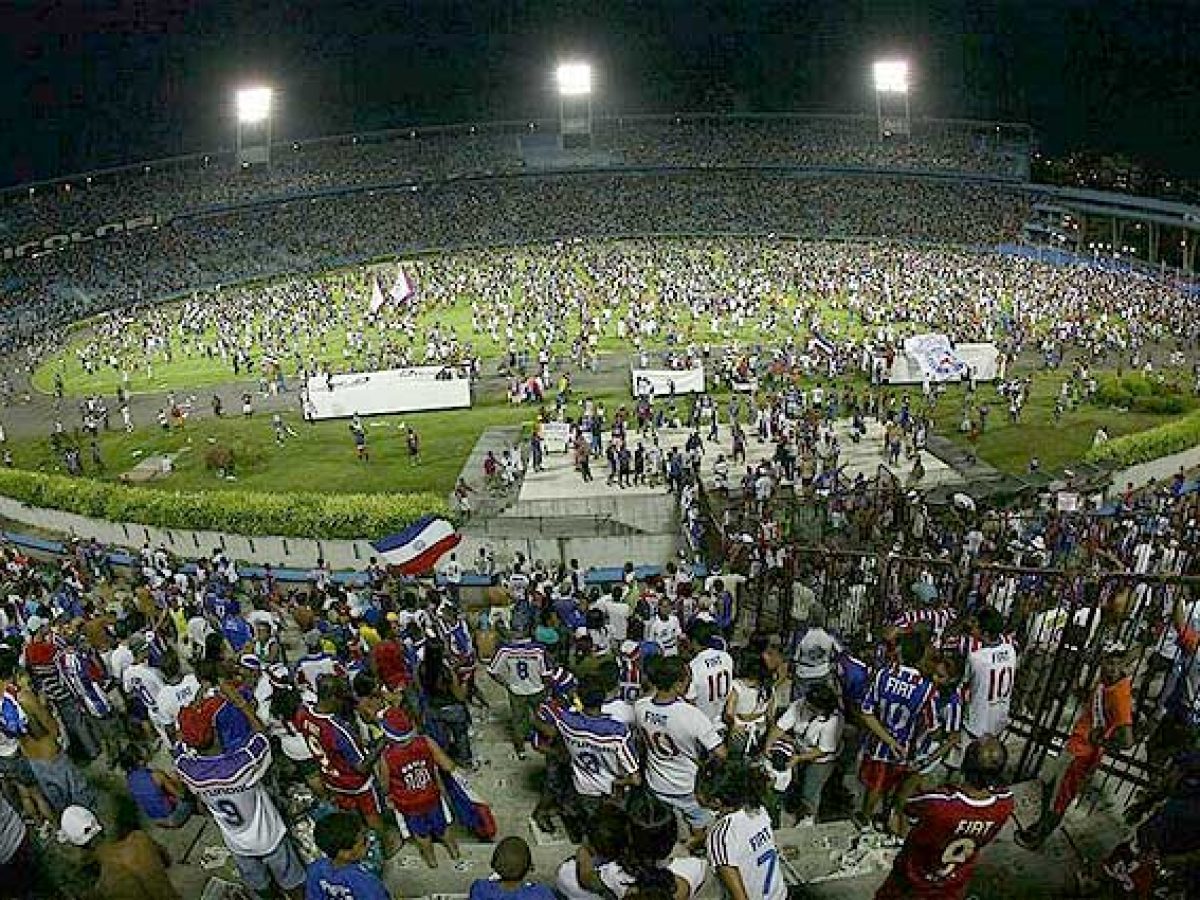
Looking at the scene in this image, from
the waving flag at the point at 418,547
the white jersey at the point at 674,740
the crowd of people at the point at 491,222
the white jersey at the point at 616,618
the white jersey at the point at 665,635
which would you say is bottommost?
the waving flag at the point at 418,547

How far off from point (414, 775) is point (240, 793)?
100cm

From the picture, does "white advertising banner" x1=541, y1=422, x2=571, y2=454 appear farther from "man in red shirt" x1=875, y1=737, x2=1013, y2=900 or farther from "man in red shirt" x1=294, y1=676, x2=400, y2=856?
"man in red shirt" x1=875, y1=737, x2=1013, y2=900

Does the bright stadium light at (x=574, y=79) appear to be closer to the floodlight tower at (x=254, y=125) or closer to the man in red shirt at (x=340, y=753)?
the floodlight tower at (x=254, y=125)

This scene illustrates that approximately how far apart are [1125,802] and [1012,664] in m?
1.11

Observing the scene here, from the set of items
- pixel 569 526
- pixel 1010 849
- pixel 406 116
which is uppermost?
pixel 406 116

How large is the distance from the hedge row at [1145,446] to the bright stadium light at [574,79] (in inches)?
2145

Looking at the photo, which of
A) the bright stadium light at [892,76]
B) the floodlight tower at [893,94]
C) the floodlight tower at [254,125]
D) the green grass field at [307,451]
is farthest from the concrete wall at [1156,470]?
the floodlight tower at [254,125]

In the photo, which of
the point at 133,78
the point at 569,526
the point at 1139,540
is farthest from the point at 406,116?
the point at 1139,540

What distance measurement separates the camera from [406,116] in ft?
248

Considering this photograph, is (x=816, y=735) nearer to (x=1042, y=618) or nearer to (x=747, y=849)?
(x=747, y=849)

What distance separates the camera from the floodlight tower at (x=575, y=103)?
230 ft

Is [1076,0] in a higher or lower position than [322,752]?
higher

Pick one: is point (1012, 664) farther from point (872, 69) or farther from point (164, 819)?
point (872, 69)

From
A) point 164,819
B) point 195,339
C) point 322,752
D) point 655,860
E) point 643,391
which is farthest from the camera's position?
point 195,339
